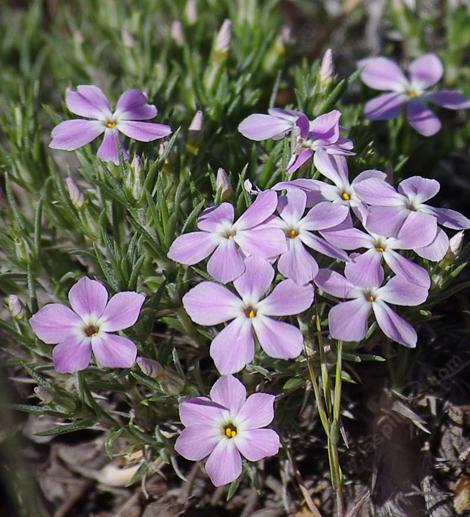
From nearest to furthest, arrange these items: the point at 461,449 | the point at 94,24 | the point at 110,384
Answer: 1. the point at 110,384
2. the point at 461,449
3. the point at 94,24

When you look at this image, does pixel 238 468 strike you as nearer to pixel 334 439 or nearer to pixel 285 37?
pixel 334 439

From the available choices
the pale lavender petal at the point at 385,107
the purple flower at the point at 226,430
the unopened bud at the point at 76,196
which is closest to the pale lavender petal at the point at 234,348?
the purple flower at the point at 226,430

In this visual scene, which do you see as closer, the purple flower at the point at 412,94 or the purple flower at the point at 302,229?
the purple flower at the point at 302,229

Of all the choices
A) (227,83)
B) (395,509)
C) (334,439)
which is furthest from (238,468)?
(227,83)

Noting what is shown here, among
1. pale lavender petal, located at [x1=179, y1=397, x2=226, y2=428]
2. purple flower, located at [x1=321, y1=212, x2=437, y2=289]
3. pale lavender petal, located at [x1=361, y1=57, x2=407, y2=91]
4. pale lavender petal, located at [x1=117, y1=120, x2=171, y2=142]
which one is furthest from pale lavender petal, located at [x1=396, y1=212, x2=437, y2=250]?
pale lavender petal, located at [x1=361, y1=57, x2=407, y2=91]

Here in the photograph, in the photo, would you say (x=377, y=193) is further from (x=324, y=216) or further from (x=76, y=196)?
(x=76, y=196)

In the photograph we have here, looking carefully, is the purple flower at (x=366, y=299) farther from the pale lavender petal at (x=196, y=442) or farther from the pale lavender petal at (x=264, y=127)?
the pale lavender petal at (x=264, y=127)

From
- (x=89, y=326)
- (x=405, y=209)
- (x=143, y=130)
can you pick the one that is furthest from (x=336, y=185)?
(x=89, y=326)
